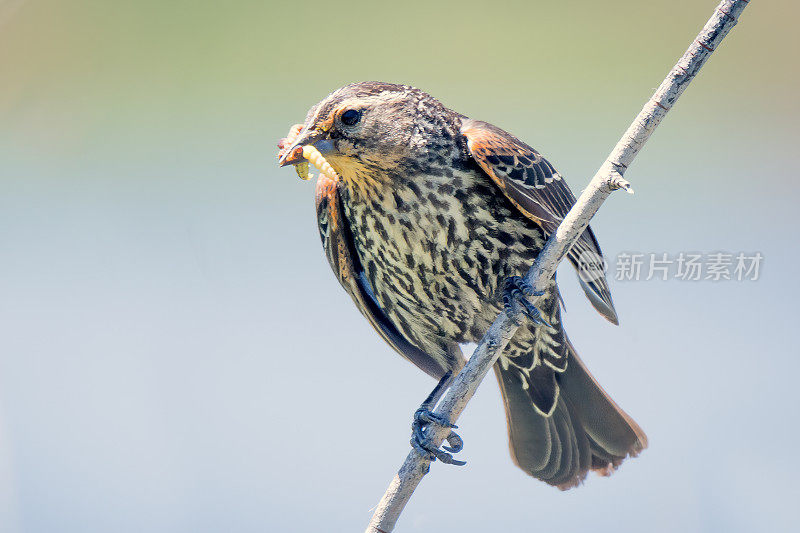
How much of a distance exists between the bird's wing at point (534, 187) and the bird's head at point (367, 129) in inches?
6.2

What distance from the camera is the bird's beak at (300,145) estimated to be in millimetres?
2028

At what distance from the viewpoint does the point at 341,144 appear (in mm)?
2150

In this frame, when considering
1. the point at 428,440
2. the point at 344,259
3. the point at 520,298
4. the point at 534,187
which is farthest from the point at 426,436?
the point at 534,187

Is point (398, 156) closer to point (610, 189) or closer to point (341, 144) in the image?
point (341, 144)

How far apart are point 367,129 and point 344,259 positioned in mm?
442

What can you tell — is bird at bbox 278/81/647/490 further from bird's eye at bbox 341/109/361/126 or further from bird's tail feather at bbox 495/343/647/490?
bird's tail feather at bbox 495/343/647/490

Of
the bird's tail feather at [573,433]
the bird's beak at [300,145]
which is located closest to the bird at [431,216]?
the bird's beak at [300,145]

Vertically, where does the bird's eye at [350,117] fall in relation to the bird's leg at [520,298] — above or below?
above

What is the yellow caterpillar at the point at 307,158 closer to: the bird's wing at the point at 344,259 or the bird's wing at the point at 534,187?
the bird's wing at the point at 344,259

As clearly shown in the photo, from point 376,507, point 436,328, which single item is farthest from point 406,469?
point 436,328

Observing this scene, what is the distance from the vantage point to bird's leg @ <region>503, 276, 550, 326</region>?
6.85 feet

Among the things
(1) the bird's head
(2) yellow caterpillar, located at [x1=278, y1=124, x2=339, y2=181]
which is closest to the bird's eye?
(1) the bird's head

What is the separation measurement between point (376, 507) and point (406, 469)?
0.12 meters

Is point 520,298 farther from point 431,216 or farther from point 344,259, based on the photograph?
point 344,259
